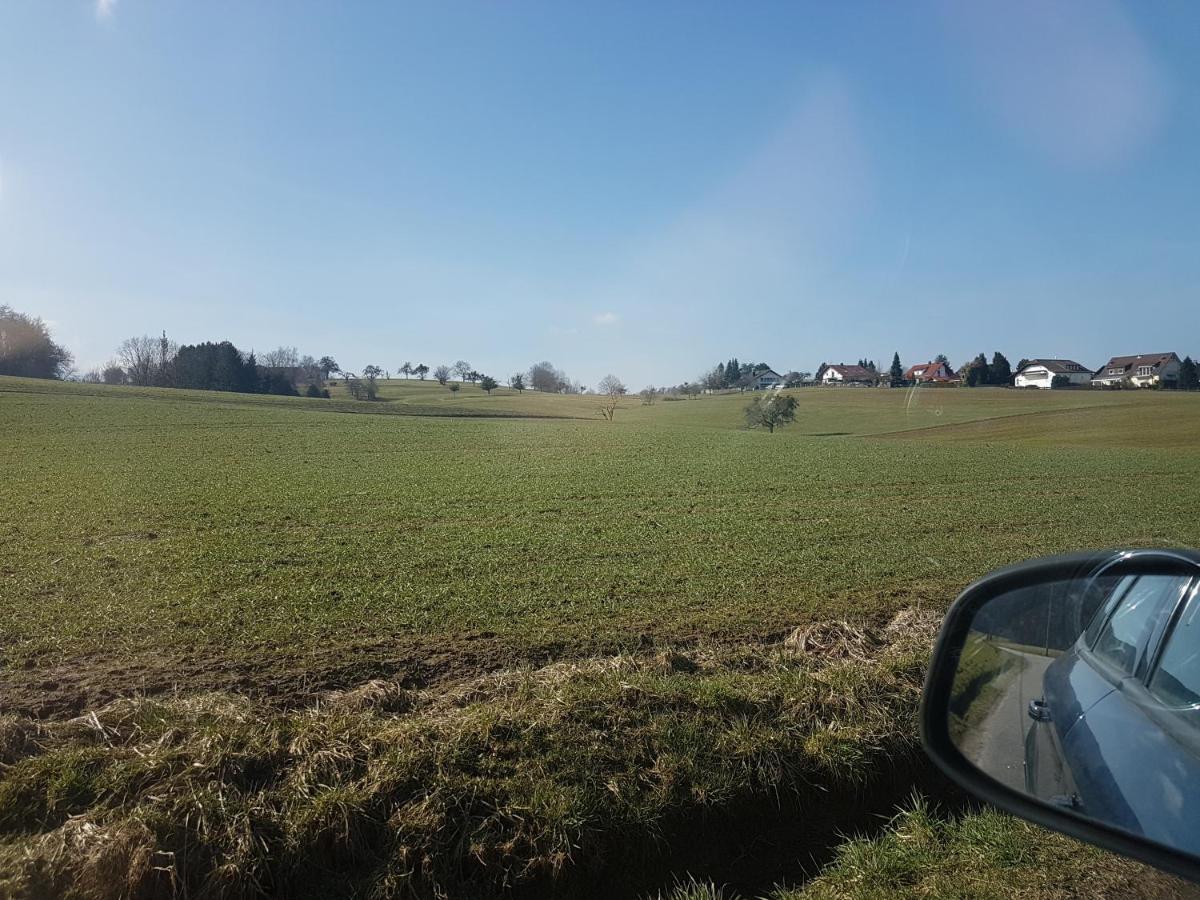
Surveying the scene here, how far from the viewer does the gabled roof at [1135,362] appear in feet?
238

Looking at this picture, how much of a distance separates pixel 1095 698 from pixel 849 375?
282ft

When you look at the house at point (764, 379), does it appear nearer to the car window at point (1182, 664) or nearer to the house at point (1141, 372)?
the house at point (1141, 372)

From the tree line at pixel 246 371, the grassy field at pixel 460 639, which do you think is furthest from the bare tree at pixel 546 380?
the grassy field at pixel 460 639

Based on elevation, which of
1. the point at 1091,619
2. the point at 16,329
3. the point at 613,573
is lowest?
the point at 613,573

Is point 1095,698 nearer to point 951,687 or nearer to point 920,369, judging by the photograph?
point 951,687

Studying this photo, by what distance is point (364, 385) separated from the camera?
94250 mm

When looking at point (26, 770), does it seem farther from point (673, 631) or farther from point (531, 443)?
point (531, 443)

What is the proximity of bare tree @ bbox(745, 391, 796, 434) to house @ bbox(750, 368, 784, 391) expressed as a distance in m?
32.6

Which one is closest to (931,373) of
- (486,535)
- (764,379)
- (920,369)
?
(920,369)

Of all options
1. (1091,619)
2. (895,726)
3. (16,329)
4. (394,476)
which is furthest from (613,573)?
(16,329)

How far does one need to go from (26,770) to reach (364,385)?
94995 millimetres

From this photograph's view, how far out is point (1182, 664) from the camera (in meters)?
1.79

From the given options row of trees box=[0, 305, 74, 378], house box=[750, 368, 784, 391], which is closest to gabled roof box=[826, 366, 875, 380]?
house box=[750, 368, 784, 391]

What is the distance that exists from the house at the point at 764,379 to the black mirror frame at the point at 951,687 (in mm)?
97169
